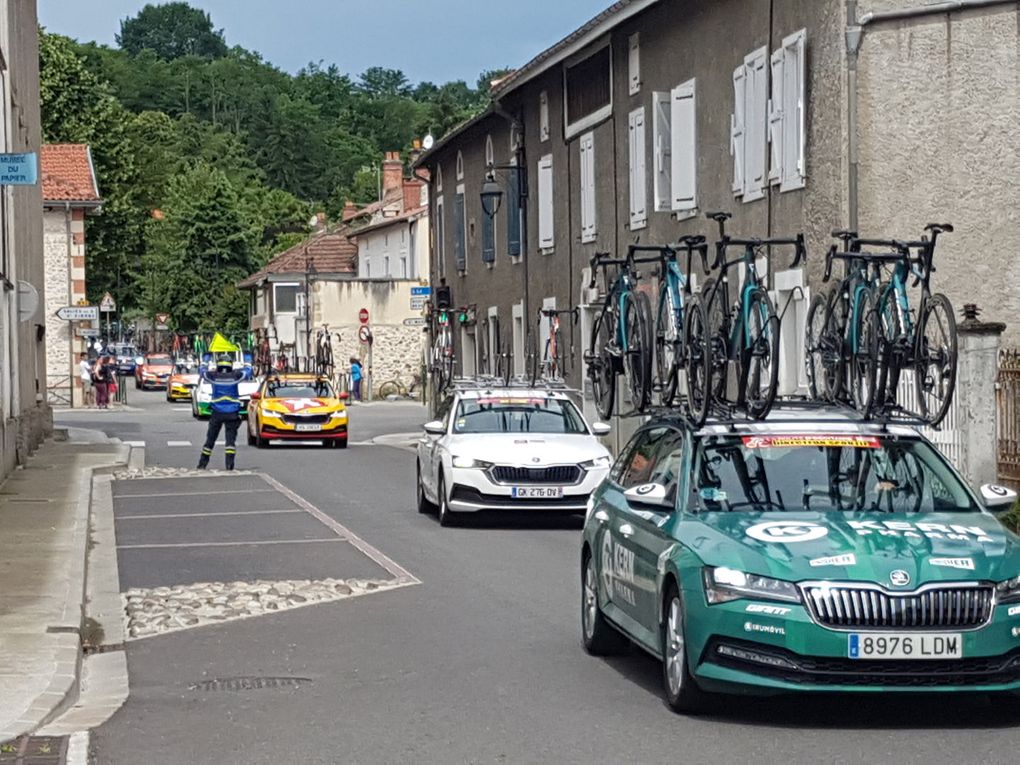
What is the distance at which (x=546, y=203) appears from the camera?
37.2 m

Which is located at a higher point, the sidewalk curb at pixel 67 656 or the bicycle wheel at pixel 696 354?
the bicycle wheel at pixel 696 354

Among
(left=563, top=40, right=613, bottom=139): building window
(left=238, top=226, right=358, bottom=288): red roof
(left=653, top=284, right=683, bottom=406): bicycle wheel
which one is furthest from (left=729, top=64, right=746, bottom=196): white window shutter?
(left=238, top=226, right=358, bottom=288): red roof

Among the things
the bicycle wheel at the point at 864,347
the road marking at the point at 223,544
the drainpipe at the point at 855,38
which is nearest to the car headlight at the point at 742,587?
the bicycle wheel at the point at 864,347

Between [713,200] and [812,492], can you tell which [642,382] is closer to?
[812,492]

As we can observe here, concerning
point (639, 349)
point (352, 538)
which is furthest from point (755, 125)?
point (639, 349)

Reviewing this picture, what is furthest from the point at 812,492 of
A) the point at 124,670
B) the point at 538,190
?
the point at 538,190

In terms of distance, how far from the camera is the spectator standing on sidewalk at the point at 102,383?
208 ft

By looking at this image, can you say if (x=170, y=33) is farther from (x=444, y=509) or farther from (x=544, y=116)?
(x=444, y=509)

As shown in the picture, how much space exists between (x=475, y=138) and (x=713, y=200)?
17869 mm

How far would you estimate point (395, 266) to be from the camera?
3219 inches

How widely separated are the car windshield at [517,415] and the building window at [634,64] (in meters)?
10.0

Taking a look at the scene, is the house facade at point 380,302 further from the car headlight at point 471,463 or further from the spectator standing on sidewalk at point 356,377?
the car headlight at point 471,463

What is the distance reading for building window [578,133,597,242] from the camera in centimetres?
3350

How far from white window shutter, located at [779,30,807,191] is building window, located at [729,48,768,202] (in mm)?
774
